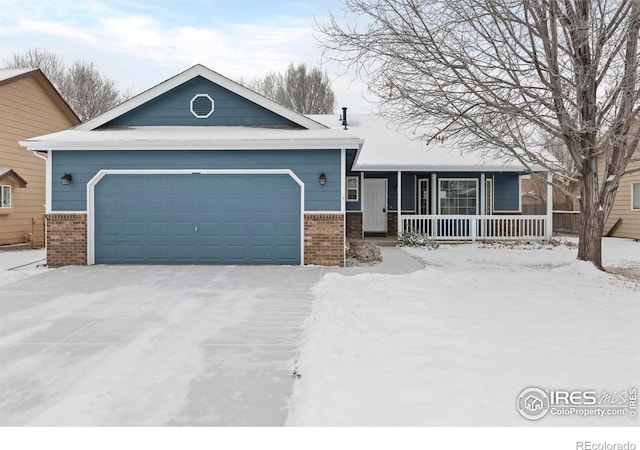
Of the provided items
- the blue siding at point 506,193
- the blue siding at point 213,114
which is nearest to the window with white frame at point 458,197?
the blue siding at point 506,193

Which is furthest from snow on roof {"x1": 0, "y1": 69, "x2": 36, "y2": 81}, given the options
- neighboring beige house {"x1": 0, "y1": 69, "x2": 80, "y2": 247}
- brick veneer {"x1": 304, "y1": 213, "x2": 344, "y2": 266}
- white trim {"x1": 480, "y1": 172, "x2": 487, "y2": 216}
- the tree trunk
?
the tree trunk

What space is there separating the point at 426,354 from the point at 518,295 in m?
3.67

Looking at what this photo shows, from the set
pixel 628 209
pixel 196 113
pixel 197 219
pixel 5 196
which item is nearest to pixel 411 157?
pixel 196 113

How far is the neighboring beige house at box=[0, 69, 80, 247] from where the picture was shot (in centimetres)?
1492

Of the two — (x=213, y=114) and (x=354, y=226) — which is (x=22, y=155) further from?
(x=354, y=226)

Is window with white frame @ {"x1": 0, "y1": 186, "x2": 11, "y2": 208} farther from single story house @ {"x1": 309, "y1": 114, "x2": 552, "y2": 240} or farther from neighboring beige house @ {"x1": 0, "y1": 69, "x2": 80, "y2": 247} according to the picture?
single story house @ {"x1": 309, "y1": 114, "x2": 552, "y2": 240}

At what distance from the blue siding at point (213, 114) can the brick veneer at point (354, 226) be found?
252 inches

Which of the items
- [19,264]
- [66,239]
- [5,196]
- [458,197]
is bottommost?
[19,264]

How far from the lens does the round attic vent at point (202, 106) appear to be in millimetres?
11259

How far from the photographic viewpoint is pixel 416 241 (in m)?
14.7

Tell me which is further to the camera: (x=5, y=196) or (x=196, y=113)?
(x=5, y=196)

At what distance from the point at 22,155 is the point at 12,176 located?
2.06 m

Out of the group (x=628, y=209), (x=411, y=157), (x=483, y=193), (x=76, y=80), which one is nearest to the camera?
(x=411, y=157)
